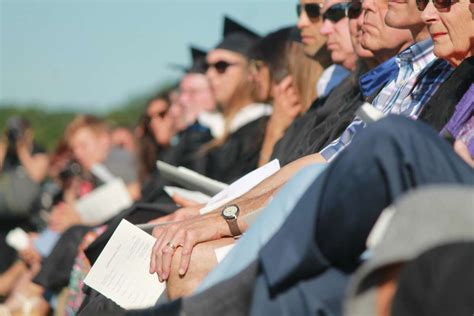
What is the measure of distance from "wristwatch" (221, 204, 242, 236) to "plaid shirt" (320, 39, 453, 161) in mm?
493

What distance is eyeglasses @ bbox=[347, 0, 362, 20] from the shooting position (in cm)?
611

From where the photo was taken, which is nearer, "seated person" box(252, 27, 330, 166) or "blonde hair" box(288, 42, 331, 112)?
"blonde hair" box(288, 42, 331, 112)

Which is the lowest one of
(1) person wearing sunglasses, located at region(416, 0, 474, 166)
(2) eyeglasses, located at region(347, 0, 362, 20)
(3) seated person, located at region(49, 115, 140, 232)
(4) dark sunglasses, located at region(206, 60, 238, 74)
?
(3) seated person, located at region(49, 115, 140, 232)

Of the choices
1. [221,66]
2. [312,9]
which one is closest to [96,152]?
[221,66]

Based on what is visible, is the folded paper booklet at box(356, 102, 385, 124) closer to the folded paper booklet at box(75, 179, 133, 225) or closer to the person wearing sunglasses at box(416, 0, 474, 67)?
the person wearing sunglasses at box(416, 0, 474, 67)

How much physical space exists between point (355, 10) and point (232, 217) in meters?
1.99

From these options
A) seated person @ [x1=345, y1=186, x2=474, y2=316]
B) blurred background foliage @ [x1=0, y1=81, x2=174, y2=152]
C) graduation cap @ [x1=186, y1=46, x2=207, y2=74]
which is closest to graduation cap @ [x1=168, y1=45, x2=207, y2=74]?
graduation cap @ [x1=186, y1=46, x2=207, y2=74]

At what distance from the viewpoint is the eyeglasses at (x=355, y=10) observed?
611 centimetres

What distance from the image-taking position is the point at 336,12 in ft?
21.7

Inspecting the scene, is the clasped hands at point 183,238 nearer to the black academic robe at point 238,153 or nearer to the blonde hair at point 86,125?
the black academic robe at point 238,153

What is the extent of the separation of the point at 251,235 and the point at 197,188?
2766 millimetres

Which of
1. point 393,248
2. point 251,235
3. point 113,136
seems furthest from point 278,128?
point 113,136

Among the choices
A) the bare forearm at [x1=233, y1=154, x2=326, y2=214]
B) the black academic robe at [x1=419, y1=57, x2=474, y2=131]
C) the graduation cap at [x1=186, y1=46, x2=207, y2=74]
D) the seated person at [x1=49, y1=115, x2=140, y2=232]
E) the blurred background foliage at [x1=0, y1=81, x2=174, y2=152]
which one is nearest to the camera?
the black academic robe at [x1=419, y1=57, x2=474, y2=131]

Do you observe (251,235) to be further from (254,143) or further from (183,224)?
(254,143)
